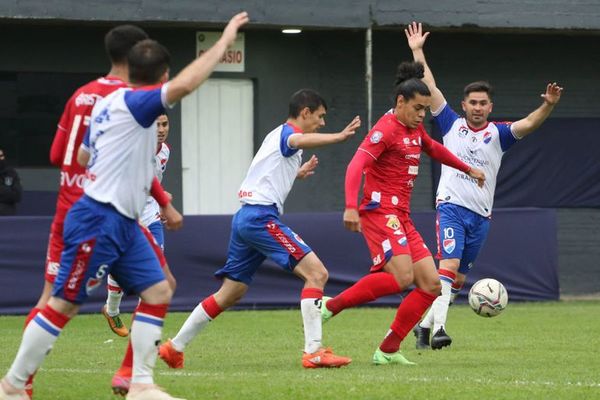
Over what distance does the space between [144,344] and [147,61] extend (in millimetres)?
1606

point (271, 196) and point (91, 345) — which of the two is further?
point (91, 345)

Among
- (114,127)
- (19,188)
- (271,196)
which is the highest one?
(114,127)

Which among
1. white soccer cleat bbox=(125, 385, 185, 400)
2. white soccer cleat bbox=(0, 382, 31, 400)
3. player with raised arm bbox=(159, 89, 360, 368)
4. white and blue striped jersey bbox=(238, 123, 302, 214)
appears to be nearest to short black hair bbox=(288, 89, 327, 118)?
player with raised arm bbox=(159, 89, 360, 368)

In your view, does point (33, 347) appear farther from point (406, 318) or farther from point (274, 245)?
point (406, 318)

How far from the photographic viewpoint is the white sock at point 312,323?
9828 mm

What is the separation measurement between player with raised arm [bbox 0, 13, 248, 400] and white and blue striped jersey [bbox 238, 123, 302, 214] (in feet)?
8.66

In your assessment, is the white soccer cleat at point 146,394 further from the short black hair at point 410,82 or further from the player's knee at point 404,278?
the short black hair at point 410,82

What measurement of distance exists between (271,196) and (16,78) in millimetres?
10467

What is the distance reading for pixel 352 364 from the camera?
10250 millimetres

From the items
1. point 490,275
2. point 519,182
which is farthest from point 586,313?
point 519,182

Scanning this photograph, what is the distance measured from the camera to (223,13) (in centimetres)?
1888

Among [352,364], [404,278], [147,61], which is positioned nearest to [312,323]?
[352,364]

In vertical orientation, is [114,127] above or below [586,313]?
above

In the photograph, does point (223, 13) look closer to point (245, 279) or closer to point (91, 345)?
point (91, 345)
